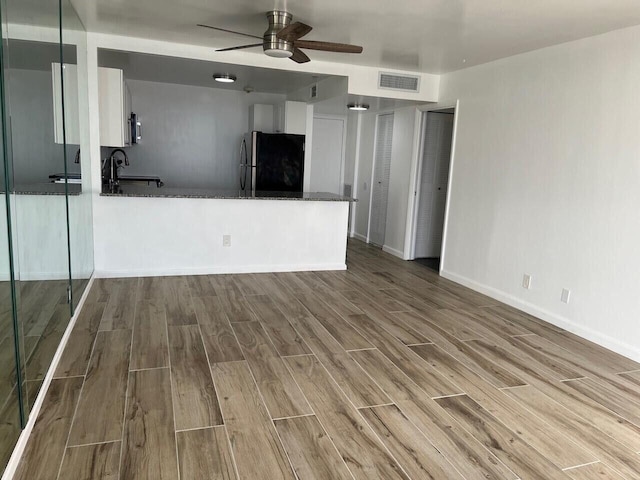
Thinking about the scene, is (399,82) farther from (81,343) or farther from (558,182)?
(81,343)

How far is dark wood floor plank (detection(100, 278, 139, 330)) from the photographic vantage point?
3.61 meters

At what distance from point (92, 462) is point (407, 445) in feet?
4.66

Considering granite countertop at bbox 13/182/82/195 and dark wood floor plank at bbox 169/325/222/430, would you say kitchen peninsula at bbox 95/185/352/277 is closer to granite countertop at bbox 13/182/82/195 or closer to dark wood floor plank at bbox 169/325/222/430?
granite countertop at bbox 13/182/82/195

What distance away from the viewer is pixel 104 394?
8.48ft

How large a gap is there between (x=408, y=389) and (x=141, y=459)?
4.99ft

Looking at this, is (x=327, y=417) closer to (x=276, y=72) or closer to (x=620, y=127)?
(x=620, y=127)

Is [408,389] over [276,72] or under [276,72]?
Result: under

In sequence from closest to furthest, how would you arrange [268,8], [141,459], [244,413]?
[141,459]
[244,413]
[268,8]

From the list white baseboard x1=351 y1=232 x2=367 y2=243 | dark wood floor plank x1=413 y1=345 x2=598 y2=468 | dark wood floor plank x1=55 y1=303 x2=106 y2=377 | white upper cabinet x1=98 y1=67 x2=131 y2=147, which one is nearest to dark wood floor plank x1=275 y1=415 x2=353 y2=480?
dark wood floor plank x1=413 y1=345 x2=598 y2=468

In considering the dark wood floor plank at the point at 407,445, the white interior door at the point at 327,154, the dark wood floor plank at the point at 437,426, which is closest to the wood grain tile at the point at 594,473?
the dark wood floor plank at the point at 437,426

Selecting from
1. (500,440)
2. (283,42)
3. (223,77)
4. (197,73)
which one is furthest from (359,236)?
(500,440)

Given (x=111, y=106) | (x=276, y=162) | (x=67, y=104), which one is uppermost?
(x=111, y=106)

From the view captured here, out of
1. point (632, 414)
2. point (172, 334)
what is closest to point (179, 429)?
point (172, 334)

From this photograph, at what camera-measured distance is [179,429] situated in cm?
230
